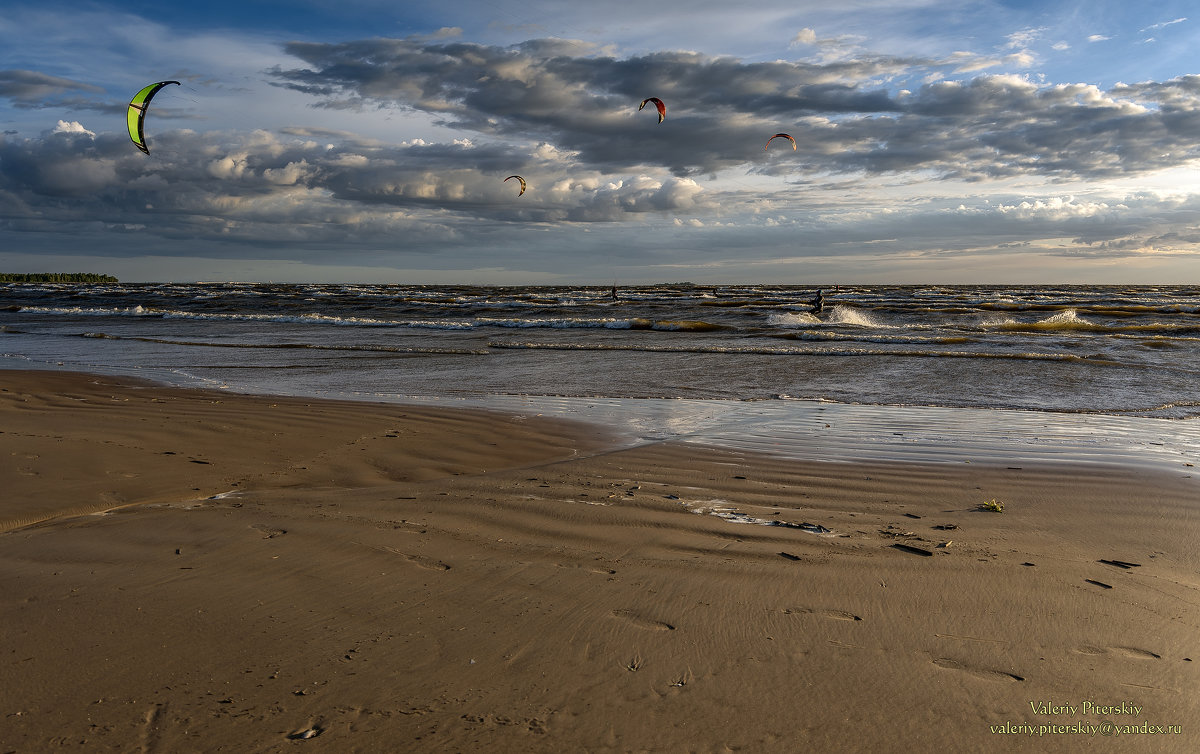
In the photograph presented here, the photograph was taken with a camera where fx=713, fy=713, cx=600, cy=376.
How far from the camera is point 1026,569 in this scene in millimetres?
3613

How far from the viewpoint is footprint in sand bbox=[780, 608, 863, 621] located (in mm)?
3023

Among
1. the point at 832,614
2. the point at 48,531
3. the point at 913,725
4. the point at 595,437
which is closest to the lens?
the point at 913,725

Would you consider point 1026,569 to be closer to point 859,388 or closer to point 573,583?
point 573,583

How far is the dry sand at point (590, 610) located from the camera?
229cm

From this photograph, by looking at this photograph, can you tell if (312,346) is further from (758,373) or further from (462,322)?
(758,373)

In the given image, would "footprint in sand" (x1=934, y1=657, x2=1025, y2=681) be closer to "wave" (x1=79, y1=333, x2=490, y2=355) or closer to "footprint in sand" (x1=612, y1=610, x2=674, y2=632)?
"footprint in sand" (x1=612, y1=610, x2=674, y2=632)

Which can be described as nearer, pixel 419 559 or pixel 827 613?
pixel 827 613

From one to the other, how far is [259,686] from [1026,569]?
3532mm

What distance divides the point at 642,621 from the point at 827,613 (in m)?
0.81

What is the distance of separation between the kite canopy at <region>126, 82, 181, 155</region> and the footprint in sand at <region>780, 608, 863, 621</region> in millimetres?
15692

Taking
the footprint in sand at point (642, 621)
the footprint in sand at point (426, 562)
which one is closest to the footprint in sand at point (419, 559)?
the footprint in sand at point (426, 562)

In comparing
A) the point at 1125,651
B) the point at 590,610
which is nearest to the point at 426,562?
the point at 590,610

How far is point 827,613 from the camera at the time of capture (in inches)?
121

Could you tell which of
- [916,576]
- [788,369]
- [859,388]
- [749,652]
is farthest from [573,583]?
[788,369]
